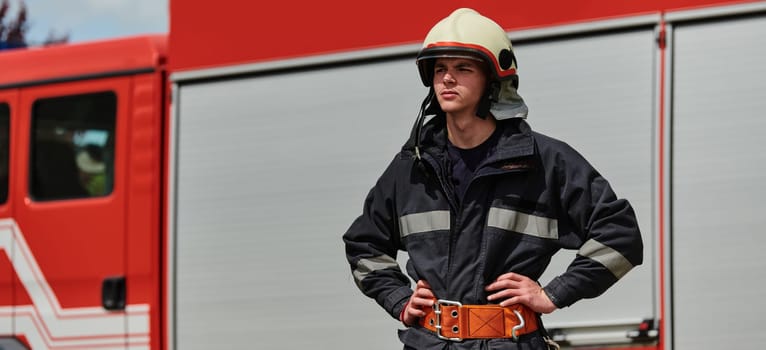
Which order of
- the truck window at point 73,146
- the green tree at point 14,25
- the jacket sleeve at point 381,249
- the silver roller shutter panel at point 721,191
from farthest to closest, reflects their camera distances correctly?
the green tree at point 14,25 → the truck window at point 73,146 → the silver roller shutter panel at point 721,191 → the jacket sleeve at point 381,249

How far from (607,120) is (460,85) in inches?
67.0

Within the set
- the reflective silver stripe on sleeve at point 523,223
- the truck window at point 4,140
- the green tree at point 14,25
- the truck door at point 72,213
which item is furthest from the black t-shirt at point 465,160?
the green tree at point 14,25

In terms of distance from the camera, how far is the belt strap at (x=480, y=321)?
2.95 meters

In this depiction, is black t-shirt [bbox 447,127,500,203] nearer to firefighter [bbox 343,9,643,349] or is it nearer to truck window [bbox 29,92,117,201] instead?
firefighter [bbox 343,9,643,349]

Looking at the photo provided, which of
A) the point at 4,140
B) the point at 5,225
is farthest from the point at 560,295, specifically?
the point at 4,140

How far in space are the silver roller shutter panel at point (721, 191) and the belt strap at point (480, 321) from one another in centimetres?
160

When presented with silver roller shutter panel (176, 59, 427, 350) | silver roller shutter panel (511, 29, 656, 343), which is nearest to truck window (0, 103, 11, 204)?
silver roller shutter panel (176, 59, 427, 350)

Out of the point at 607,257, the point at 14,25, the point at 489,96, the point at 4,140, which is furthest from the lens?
the point at 14,25

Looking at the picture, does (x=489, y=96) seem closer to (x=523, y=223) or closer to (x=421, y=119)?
(x=421, y=119)

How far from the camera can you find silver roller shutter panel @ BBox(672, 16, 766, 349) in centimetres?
431

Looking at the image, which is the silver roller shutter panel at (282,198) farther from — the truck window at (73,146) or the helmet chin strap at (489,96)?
the helmet chin strap at (489,96)

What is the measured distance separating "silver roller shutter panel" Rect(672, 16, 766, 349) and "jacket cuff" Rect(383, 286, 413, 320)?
1602mm

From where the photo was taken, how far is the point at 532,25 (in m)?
4.82

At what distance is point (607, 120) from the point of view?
4.60 m
